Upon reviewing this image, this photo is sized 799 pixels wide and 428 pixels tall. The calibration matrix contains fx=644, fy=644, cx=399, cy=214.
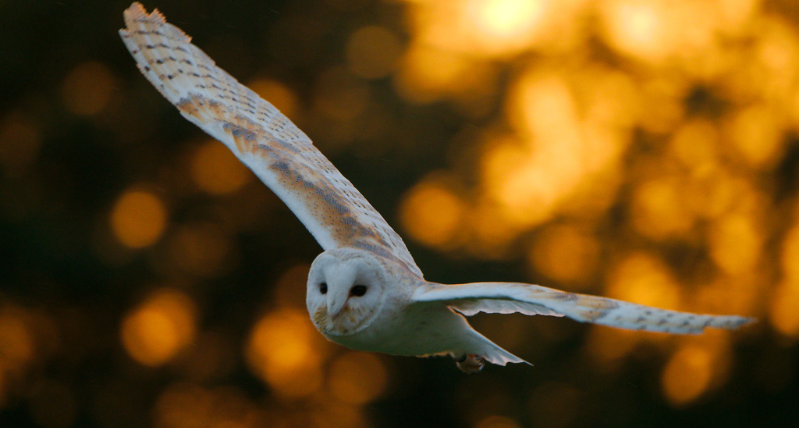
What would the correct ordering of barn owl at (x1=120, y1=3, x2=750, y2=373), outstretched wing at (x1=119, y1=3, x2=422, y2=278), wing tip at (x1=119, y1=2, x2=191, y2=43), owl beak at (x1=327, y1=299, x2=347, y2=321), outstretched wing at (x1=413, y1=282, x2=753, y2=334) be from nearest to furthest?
outstretched wing at (x1=413, y1=282, x2=753, y2=334), barn owl at (x1=120, y1=3, x2=750, y2=373), owl beak at (x1=327, y1=299, x2=347, y2=321), outstretched wing at (x1=119, y1=3, x2=422, y2=278), wing tip at (x1=119, y1=2, x2=191, y2=43)

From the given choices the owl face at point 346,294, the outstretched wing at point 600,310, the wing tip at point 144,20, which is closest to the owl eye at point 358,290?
the owl face at point 346,294

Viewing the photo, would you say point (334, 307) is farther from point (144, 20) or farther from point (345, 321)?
point (144, 20)

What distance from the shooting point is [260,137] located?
2012mm

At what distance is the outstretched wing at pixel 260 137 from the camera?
1.83 m

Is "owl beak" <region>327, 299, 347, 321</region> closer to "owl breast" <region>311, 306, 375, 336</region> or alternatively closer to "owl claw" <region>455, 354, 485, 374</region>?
"owl breast" <region>311, 306, 375, 336</region>

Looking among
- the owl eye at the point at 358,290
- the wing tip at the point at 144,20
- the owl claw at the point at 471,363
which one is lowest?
the owl claw at the point at 471,363

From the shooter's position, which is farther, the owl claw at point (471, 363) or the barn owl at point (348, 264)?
the owl claw at point (471, 363)

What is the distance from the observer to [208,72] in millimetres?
2242

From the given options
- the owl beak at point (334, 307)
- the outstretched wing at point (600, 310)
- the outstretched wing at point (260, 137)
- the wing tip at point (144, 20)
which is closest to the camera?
the outstretched wing at point (600, 310)

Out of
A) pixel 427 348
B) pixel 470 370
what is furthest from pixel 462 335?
pixel 470 370

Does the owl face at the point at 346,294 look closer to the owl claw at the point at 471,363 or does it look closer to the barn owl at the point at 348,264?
the barn owl at the point at 348,264

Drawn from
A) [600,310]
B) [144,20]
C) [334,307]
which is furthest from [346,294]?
[144,20]

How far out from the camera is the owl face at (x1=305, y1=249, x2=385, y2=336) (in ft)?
4.74

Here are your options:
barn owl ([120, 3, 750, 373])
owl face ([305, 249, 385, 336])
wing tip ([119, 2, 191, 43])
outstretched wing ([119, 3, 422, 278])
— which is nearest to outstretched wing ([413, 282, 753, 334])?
barn owl ([120, 3, 750, 373])
